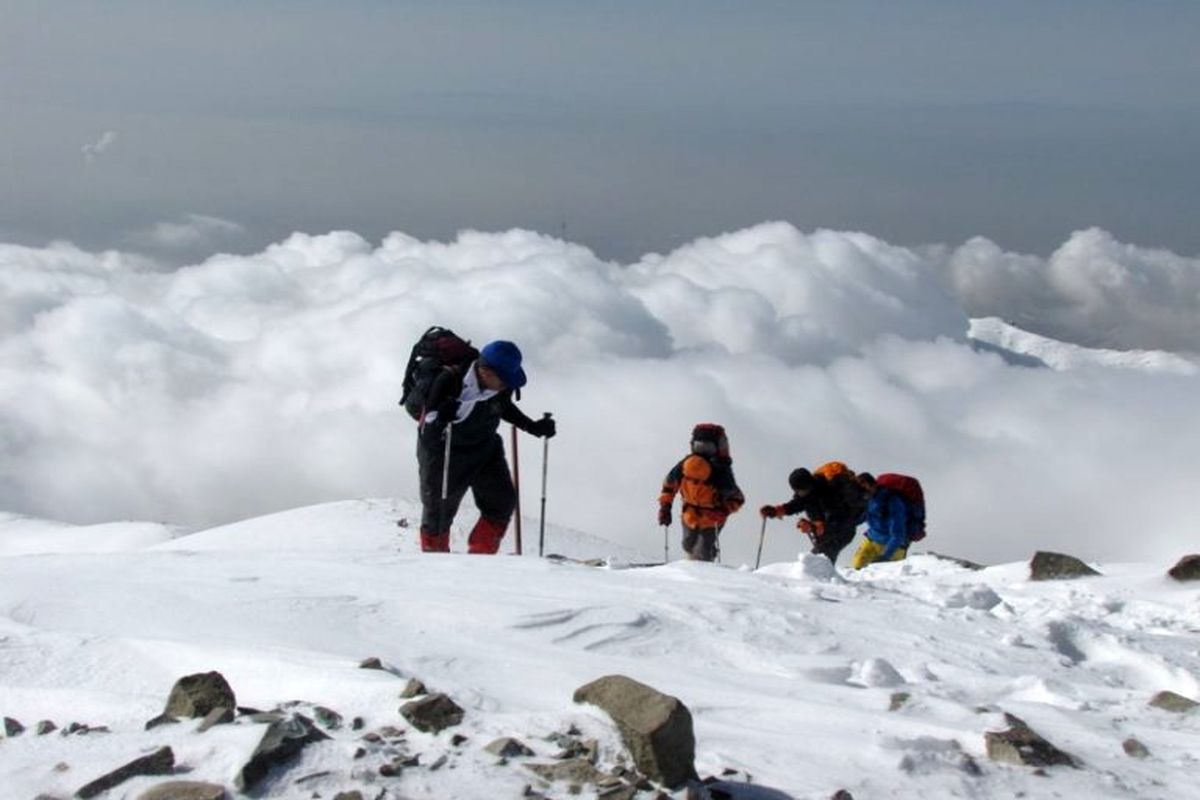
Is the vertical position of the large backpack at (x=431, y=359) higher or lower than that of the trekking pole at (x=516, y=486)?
higher

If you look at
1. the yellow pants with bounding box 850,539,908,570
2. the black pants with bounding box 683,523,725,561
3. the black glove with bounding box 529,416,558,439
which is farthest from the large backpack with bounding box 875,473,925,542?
the black glove with bounding box 529,416,558,439

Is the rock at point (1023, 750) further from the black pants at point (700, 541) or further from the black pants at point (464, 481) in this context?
the black pants at point (700, 541)

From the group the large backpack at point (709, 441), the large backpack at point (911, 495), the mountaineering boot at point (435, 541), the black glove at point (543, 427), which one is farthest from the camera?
the large backpack at point (911, 495)

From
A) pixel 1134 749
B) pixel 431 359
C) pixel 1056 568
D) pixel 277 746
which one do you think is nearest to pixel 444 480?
pixel 431 359

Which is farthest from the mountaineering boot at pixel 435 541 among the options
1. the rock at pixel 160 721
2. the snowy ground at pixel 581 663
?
the rock at pixel 160 721

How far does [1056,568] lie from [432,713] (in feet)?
26.7

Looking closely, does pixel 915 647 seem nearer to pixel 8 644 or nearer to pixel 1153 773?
pixel 1153 773

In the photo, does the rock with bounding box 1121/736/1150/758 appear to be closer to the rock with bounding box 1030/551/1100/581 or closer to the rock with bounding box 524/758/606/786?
the rock with bounding box 524/758/606/786

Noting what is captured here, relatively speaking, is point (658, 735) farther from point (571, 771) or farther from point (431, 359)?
point (431, 359)

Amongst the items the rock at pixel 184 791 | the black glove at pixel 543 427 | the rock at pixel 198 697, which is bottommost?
the rock at pixel 184 791

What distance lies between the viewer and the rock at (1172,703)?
5.51 metres

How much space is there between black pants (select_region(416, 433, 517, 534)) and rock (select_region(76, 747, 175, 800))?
19.2 feet

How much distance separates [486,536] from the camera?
10.2m

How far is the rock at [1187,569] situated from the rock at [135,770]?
859 centimetres
